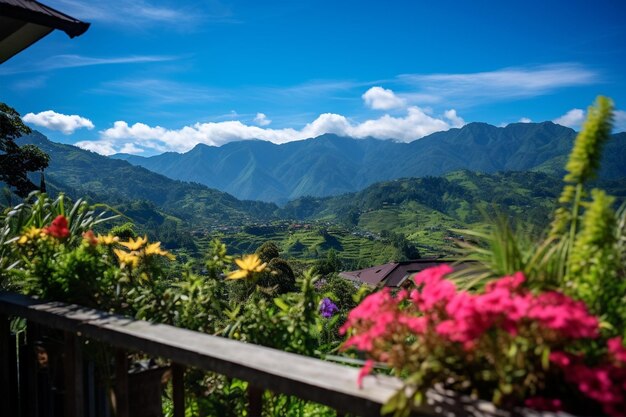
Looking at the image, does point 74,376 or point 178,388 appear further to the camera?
point 74,376

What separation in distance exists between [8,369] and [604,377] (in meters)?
2.66

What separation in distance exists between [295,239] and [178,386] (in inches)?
4809

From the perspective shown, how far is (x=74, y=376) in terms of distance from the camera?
2219mm

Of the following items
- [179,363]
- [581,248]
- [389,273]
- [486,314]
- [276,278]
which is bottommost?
[389,273]

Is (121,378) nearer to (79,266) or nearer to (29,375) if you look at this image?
(79,266)

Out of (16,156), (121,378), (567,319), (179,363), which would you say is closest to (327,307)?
(121,378)

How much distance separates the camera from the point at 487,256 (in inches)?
64.3

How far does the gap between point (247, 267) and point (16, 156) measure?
70.9 feet

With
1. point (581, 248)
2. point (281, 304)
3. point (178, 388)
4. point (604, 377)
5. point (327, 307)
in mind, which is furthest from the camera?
point (327, 307)

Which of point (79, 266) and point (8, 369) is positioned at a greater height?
point (79, 266)

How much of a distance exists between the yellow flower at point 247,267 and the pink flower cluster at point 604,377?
137 cm

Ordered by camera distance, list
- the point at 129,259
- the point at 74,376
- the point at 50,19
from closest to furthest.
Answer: the point at 74,376 < the point at 129,259 < the point at 50,19

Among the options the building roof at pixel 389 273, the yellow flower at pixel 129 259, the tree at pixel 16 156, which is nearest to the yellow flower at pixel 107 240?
the yellow flower at pixel 129 259

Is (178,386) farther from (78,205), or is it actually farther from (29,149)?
(29,149)
